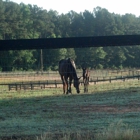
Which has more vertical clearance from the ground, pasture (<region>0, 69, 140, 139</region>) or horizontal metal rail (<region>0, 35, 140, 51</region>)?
horizontal metal rail (<region>0, 35, 140, 51</region>)

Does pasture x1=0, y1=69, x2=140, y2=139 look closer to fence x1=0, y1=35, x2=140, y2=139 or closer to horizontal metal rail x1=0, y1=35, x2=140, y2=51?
fence x1=0, y1=35, x2=140, y2=139

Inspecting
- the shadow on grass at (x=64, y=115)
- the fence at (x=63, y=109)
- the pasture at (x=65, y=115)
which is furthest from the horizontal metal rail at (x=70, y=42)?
the shadow on grass at (x=64, y=115)

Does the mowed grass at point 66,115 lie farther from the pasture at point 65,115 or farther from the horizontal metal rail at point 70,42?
the horizontal metal rail at point 70,42

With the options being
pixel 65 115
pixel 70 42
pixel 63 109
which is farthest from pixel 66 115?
pixel 70 42

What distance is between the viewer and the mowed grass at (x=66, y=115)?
867cm

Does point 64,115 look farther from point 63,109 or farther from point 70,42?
point 70,42

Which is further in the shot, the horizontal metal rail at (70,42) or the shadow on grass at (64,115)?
the shadow on grass at (64,115)

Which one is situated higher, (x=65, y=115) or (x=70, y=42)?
(x=70, y=42)

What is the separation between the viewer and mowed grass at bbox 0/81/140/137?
28.5 feet

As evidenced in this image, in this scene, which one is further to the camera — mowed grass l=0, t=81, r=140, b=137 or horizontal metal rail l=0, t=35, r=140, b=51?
mowed grass l=0, t=81, r=140, b=137

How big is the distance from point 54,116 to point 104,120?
1314 mm

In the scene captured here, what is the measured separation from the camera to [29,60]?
9383mm

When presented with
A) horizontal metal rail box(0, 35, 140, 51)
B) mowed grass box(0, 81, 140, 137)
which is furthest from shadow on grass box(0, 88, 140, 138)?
horizontal metal rail box(0, 35, 140, 51)

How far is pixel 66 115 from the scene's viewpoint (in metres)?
10.4
